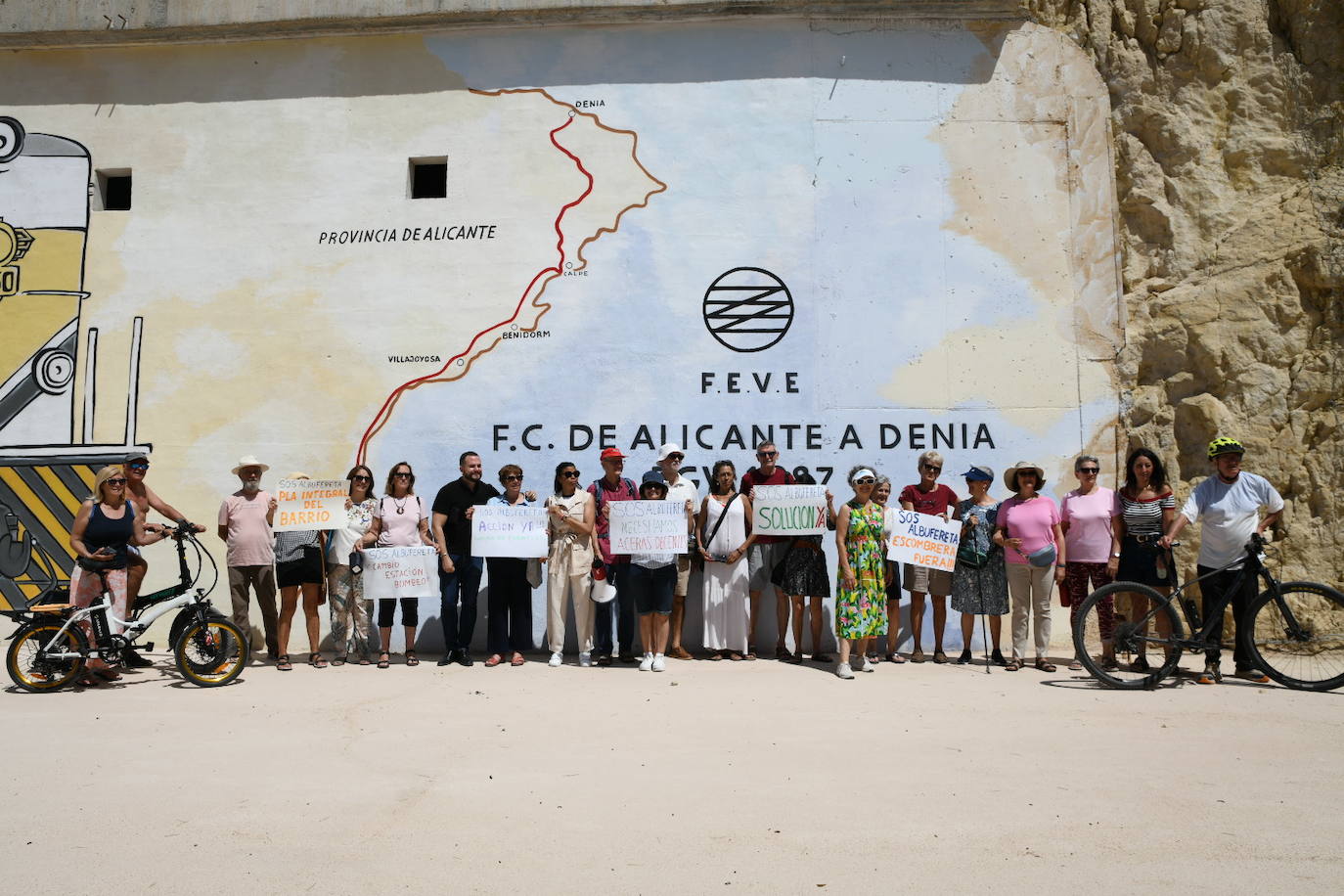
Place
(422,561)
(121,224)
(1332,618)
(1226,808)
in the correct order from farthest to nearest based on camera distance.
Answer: (121,224)
(422,561)
(1332,618)
(1226,808)

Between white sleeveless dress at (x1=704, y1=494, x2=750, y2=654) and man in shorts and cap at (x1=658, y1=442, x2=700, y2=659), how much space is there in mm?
186

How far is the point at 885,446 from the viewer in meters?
9.19

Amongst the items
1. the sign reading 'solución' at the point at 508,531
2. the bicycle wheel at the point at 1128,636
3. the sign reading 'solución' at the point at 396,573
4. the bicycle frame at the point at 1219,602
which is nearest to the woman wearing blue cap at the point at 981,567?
the bicycle wheel at the point at 1128,636

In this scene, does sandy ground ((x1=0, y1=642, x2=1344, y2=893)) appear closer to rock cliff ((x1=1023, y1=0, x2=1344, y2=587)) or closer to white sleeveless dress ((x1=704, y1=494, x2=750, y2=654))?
white sleeveless dress ((x1=704, y1=494, x2=750, y2=654))

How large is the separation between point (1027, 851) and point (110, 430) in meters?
8.99

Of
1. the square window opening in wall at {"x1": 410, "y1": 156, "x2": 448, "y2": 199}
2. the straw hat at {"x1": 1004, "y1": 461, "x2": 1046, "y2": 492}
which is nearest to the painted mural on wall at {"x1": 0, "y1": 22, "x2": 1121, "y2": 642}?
the square window opening in wall at {"x1": 410, "y1": 156, "x2": 448, "y2": 199}

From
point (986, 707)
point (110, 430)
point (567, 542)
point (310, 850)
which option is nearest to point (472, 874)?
point (310, 850)

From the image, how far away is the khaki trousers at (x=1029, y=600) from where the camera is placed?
795 cm

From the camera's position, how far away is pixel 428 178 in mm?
9961

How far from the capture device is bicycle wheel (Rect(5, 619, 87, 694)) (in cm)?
696

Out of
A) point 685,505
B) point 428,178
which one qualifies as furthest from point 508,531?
point 428,178

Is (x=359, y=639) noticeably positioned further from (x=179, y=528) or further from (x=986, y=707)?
(x=986, y=707)

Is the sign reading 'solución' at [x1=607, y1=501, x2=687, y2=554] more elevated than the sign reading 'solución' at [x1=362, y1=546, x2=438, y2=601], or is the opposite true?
the sign reading 'solución' at [x1=607, y1=501, x2=687, y2=554]

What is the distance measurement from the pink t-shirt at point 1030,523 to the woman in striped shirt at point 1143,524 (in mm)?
434
